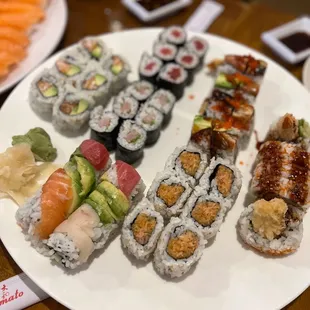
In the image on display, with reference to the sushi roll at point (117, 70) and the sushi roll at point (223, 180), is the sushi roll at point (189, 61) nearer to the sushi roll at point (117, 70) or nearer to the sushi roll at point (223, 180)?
the sushi roll at point (117, 70)

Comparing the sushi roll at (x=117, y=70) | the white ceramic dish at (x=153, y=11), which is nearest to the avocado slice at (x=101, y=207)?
the sushi roll at (x=117, y=70)

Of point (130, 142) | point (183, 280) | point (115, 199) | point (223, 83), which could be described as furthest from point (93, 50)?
point (183, 280)

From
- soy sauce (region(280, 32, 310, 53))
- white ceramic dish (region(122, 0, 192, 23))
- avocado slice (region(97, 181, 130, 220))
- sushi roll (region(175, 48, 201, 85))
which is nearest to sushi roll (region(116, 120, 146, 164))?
avocado slice (region(97, 181, 130, 220))

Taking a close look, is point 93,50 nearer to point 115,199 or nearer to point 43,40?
point 43,40

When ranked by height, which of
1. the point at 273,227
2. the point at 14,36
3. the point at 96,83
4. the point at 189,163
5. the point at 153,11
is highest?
the point at 153,11

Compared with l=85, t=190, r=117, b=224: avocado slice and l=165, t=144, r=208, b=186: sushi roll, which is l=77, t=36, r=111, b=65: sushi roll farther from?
l=85, t=190, r=117, b=224: avocado slice
